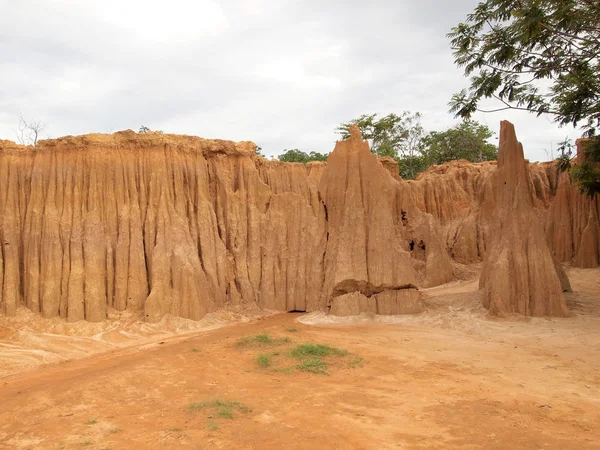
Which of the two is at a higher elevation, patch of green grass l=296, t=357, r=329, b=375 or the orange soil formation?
the orange soil formation

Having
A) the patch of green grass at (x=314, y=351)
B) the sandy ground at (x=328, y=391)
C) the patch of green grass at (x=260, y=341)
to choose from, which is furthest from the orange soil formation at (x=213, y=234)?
the patch of green grass at (x=314, y=351)

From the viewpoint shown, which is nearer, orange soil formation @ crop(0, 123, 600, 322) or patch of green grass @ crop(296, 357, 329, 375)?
patch of green grass @ crop(296, 357, 329, 375)

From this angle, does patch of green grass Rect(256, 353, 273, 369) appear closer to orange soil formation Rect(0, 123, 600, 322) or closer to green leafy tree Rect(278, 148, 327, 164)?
orange soil formation Rect(0, 123, 600, 322)

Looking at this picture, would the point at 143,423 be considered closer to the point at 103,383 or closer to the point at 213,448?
the point at 213,448

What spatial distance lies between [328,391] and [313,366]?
1.21 m

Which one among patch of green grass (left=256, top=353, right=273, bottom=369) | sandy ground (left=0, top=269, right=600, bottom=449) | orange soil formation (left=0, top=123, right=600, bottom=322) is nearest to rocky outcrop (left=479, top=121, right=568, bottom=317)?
orange soil formation (left=0, top=123, right=600, bottom=322)

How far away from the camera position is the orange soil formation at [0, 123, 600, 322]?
1145cm

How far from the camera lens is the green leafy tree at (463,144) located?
1345 inches

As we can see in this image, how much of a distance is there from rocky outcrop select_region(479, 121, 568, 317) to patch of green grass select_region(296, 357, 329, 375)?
6.00m

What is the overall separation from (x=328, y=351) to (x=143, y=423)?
4138 millimetres

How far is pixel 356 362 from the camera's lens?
8445 millimetres

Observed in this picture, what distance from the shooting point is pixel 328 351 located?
898 cm

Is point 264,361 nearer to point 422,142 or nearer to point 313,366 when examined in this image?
point 313,366

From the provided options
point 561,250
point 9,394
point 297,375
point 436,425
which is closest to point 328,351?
point 297,375
